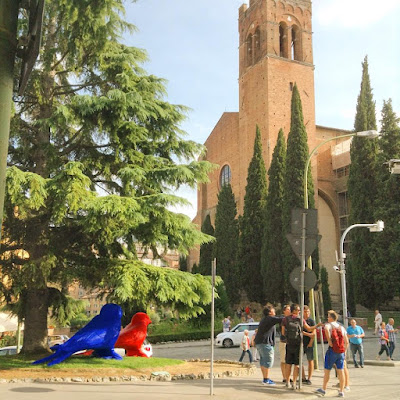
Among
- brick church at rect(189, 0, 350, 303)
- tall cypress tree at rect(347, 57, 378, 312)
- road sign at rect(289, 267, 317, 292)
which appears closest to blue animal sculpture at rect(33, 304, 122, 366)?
road sign at rect(289, 267, 317, 292)

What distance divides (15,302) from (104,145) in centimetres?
493

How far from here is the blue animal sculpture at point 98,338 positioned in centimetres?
1064

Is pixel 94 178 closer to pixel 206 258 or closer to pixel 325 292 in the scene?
pixel 325 292

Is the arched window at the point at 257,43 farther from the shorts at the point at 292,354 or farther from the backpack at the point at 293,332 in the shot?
the shorts at the point at 292,354

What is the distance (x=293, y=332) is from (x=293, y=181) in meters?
26.3

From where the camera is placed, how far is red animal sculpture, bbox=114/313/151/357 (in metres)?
12.5

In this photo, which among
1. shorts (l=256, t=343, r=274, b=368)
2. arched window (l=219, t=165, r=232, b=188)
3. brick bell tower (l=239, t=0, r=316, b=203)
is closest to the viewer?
shorts (l=256, t=343, r=274, b=368)

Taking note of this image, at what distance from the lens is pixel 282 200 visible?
35219 millimetres

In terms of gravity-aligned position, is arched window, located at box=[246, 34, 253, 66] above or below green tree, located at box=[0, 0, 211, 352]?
above

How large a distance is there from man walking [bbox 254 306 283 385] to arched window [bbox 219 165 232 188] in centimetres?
3733

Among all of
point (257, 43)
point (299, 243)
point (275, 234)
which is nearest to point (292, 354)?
point (299, 243)

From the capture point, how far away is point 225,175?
47.7m

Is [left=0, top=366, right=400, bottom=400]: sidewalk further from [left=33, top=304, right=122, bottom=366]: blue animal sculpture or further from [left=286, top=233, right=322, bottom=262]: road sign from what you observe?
[left=286, top=233, right=322, bottom=262]: road sign

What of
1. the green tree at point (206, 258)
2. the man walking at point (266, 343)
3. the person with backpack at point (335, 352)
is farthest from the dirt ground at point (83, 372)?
the green tree at point (206, 258)
